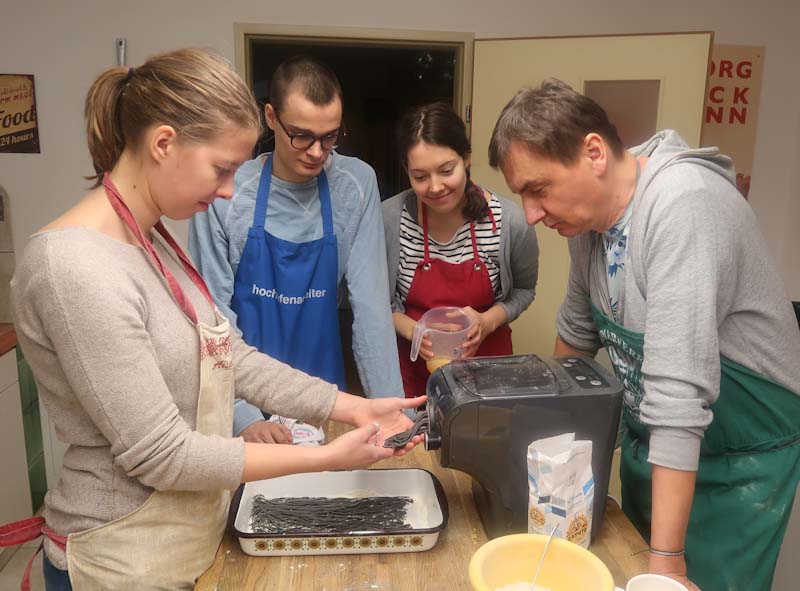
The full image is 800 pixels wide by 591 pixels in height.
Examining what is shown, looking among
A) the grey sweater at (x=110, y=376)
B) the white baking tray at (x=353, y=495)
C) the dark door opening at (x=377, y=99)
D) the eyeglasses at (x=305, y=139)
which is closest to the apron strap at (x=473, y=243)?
the eyeglasses at (x=305, y=139)

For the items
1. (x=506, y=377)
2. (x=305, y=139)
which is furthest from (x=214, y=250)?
(x=506, y=377)

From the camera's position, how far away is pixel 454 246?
1.87m

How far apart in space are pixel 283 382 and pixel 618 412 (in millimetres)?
605

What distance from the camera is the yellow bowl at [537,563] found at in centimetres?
76

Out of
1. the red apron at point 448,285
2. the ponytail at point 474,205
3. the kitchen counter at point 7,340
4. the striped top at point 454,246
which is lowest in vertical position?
the kitchen counter at point 7,340

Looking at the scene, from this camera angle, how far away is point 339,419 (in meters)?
1.26

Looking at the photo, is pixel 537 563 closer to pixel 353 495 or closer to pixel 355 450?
pixel 355 450

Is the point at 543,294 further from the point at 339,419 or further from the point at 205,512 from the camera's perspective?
the point at 205,512

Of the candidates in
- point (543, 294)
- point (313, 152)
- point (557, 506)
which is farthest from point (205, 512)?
point (543, 294)

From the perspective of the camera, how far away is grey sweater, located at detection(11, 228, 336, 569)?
809 millimetres

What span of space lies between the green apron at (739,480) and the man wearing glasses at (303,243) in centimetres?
66

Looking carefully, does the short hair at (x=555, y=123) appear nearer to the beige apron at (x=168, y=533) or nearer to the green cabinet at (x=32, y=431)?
the beige apron at (x=168, y=533)

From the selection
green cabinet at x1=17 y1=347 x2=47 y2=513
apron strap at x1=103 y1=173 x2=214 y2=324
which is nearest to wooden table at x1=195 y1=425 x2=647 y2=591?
apron strap at x1=103 y1=173 x2=214 y2=324

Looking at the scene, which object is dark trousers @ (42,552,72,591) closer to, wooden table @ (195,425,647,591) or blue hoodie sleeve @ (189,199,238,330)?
wooden table @ (195,425,647,591)
